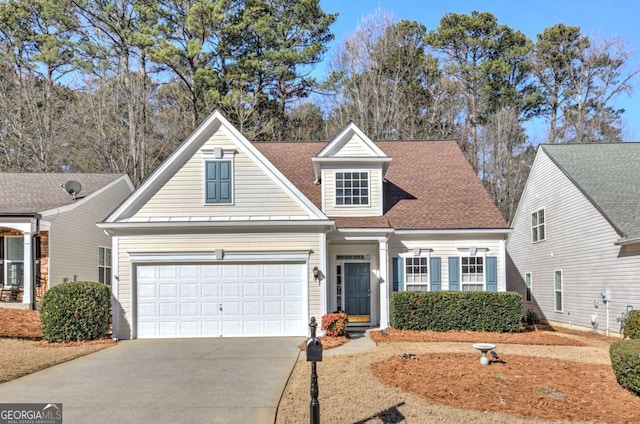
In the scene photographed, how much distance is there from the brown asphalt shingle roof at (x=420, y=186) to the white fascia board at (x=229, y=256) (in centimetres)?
208

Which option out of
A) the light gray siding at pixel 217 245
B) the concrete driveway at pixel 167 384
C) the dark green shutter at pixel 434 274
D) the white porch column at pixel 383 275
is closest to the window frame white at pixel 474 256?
the dark green shutter at pixel 434 274

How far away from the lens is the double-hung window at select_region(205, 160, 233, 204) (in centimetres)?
1445

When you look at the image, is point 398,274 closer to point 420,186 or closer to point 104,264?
point 420,186

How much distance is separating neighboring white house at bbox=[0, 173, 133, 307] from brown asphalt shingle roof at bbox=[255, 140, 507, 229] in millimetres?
7154

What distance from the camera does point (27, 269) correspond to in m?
16.4

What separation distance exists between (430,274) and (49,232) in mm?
12628

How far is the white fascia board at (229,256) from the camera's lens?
1413 centimetres

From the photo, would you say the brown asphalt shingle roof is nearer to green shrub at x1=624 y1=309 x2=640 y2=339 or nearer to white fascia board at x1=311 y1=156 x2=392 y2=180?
white fascia board at x1=311 y1=156 x2=392 y2=180

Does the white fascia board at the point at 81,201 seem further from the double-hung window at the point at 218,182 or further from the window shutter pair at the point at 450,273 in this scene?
the window shutter pair at the point at 450,273

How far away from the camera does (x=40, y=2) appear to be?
2908cm

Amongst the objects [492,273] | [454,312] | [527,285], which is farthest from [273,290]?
[527,285]

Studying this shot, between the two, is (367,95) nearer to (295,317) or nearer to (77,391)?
(295,317)

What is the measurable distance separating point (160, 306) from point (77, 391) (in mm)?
5807

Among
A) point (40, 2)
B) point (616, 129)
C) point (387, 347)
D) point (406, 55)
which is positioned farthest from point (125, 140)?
point (616, 129)
